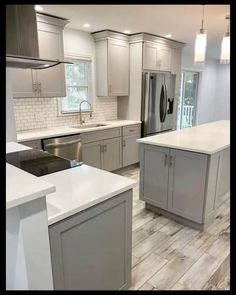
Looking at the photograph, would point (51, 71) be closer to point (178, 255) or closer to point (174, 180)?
point (174, 180)

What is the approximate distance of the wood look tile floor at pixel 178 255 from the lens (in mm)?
1627

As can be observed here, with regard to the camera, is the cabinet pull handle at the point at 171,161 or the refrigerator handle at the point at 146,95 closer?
the cabinet pull handle at the point at 171,161

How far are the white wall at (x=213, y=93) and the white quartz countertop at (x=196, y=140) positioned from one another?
385cm

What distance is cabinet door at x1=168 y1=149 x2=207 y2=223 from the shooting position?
2125 millimetres

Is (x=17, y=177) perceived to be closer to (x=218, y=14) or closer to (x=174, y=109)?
(x=218, y=14)

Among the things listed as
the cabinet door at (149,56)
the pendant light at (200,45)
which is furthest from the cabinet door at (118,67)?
the pendant light at (200,45)

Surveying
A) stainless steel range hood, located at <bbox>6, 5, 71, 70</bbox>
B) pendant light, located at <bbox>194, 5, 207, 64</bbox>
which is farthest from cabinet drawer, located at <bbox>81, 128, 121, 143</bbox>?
pendant light, located at <bbox>194, 5, 207, 64</bbox>

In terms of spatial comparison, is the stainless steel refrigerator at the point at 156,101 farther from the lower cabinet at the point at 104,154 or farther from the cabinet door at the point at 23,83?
the cabinet door at the point at 23,83

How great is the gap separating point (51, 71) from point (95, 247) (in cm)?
243

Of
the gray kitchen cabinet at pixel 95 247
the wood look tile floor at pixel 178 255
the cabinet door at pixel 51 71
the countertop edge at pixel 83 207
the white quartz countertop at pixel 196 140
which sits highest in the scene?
the cabinet door at pixel 51 71

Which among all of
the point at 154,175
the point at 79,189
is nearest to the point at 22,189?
the point at 79,189

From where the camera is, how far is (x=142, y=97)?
3.86 m

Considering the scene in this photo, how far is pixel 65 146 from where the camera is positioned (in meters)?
2.90

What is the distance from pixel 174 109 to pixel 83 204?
3.75 m
